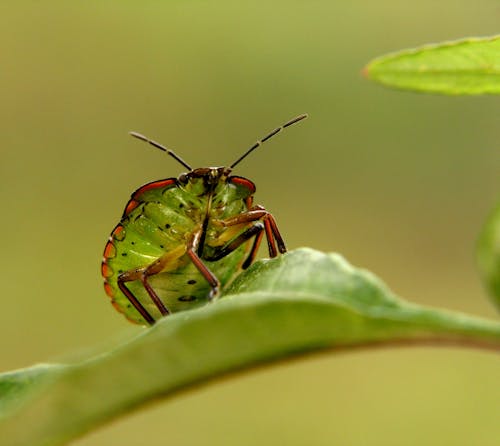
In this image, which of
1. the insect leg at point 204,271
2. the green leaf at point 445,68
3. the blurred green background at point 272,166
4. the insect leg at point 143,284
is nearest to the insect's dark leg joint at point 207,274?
the insect leg at point 204,271

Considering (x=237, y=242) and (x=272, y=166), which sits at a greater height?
(x=237, y=242)

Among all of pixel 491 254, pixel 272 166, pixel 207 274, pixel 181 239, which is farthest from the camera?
pixel 272 166

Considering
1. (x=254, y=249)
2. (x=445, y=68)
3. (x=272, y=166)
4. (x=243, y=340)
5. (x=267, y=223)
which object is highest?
(x=445, y=68)

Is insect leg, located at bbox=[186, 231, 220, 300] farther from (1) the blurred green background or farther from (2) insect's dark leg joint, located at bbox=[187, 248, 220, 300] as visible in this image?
(1) the blurred green background

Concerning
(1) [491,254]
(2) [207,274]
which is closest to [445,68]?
(1) [491,254]

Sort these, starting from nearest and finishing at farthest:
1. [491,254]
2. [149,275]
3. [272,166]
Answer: [491,254], [149,275], [272,166]

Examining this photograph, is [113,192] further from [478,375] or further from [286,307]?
[286,307]

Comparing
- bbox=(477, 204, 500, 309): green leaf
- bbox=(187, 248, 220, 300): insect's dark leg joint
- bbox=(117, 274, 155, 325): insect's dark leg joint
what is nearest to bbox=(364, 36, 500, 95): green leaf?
bbox=(477, 204, 500, 309): green leaf

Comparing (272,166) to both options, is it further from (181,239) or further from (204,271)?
(204,271)
